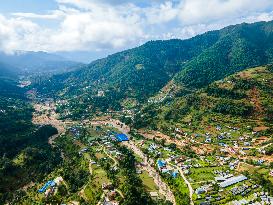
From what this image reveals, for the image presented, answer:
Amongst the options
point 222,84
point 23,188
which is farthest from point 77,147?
point 222,84

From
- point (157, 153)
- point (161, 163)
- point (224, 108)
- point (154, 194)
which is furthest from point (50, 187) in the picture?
point (224, 108)

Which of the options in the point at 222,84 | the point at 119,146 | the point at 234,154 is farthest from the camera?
the point at 222,84

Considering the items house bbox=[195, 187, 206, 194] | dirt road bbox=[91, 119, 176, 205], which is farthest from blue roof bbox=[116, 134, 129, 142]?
house bbox=[195, 187, 206, 194]

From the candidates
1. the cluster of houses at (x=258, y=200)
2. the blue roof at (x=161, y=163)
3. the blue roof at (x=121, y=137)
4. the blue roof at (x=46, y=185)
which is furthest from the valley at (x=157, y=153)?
the blue roof at (x=161, y=163)

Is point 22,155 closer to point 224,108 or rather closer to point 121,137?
point 121,137

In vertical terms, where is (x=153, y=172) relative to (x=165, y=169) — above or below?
below

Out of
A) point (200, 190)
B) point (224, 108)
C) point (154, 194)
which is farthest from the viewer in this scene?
point (224, 108)

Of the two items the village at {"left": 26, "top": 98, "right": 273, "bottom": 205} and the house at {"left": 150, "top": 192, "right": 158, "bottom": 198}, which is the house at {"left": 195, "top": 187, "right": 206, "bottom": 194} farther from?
the house at {"left": 150, "top": 192, "right": 158, "bottom": 198}

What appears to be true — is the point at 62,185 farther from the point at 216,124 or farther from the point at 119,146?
the point at 216,124
